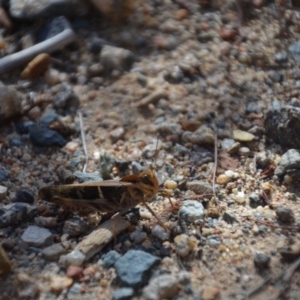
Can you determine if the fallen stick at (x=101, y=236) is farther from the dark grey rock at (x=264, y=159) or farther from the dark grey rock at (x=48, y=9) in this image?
the dark grey rock at (x=48, y=9)

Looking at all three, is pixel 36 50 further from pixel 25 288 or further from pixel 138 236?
pixel 25 288

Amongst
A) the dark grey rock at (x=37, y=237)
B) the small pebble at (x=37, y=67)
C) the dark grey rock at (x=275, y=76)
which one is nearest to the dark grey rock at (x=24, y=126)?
the small pebble at (x=37, y=67)

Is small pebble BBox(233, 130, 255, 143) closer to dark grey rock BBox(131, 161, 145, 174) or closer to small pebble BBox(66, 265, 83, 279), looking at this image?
dark grey rock BBox(131, 161, 145, 174)

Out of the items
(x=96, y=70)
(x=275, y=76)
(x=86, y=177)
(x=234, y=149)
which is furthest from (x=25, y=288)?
(x=275, y=76)

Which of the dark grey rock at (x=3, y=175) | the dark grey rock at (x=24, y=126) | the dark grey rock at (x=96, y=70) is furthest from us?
the dark grey rock at (x=96, y=70)

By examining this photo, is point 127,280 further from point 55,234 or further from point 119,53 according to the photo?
point 119,53

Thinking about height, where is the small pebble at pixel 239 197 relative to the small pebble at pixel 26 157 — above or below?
below

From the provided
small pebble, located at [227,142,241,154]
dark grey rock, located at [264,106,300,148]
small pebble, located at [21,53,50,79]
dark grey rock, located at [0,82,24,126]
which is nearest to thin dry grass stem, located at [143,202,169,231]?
small pebble, located at [227,142,241,154]
